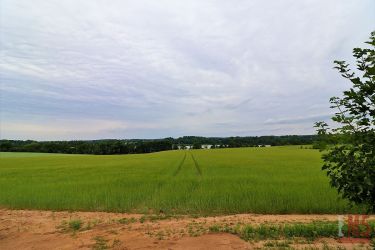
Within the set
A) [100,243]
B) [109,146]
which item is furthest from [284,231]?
[109,146]

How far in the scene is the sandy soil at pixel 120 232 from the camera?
26.2 ft

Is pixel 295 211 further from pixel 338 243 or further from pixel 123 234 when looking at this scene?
pixel 123 234

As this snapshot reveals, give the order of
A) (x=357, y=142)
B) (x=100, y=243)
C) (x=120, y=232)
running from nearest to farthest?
1. (x=357, y=142)
2. (x=100, y=243)
3. (x=120, y=232)

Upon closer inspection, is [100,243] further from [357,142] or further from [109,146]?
[109,146]

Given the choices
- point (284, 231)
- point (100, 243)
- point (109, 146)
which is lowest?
point (100, 243)

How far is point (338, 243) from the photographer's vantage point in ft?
25.2

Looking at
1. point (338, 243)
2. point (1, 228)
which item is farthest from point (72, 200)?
point (338, 243)

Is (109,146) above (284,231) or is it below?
above

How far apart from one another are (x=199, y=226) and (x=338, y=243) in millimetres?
3774

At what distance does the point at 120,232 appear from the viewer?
946 centimetres

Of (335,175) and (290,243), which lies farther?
(290,243)

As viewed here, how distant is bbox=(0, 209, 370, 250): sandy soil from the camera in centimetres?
800

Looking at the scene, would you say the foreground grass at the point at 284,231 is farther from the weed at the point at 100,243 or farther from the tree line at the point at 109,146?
the tree line at the point at 109,146

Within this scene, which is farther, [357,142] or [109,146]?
[109,146]
